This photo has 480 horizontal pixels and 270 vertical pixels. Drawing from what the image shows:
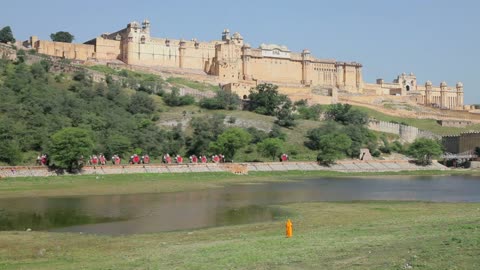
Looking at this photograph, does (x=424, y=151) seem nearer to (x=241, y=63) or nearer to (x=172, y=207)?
(x=241, y=63)

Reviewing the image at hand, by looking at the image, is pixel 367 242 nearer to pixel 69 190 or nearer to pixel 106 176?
pixel 69 190

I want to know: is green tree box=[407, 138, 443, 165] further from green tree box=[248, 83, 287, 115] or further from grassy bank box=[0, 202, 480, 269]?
grassy bank box=[0, 202, 480, 269]

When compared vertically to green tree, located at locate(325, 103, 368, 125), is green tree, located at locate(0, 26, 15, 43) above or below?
above

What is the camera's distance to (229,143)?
6041 cm

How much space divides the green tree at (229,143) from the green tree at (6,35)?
1506 inches

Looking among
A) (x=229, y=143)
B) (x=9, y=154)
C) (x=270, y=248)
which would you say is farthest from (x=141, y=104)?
(x=270, y=248)

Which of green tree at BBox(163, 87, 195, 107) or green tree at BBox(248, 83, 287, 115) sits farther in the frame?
green tree at BBox(248, 83, 287, 115)

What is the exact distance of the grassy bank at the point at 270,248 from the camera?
12568 mm

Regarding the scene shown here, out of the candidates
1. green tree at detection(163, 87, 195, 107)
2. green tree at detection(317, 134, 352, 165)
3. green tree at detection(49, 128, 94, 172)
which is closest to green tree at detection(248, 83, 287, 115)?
green tree at detection(163, 87, 195, 107)

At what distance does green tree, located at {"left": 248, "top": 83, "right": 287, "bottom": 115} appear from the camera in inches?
3194

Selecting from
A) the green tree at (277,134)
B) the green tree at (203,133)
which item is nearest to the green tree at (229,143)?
the green tree at (203,133)

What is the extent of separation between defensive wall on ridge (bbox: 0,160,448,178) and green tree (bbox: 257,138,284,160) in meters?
2.41

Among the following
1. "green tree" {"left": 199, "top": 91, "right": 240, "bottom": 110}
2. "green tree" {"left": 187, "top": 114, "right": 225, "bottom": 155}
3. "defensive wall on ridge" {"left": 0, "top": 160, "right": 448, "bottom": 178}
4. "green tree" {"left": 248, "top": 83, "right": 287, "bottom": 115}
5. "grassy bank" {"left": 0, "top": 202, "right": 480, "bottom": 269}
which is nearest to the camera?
"grassy bank" {"left": 0, "top": 202, "right": 480, "bottom": 269}

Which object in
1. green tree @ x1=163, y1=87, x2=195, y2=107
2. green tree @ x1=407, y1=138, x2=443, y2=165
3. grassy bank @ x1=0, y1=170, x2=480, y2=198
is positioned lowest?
grassy bank @ x1=0, y1=170, x2=480, y2=198
